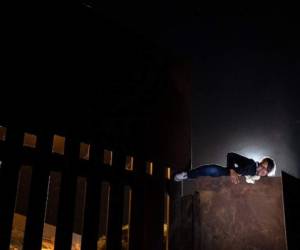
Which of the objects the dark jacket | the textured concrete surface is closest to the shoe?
the textured concrete surface

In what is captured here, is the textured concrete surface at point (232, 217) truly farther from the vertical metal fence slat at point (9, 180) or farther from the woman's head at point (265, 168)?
the vertical metal fence slat at point (9, 180)

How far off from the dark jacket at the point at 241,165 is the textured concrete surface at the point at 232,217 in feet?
1.50

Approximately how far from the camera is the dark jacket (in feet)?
17.8

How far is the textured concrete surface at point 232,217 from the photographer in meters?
4.70

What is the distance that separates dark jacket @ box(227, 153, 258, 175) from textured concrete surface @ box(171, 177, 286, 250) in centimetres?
46

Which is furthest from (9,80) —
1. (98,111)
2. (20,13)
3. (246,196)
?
(246,196)

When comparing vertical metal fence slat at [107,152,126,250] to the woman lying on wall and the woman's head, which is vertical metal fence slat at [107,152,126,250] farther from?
the woman's head

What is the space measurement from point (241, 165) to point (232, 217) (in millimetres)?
1119

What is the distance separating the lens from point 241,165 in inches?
224

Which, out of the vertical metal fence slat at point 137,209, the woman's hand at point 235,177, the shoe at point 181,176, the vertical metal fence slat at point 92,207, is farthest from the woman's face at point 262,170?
the vertical metal fence slat at point 92,207

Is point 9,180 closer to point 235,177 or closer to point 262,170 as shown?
point 235,177

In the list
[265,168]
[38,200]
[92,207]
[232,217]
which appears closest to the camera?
[38,200]

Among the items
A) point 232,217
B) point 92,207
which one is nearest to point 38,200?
point 92,207

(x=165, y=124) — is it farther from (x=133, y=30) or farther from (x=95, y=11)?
(x=95, y=11)
